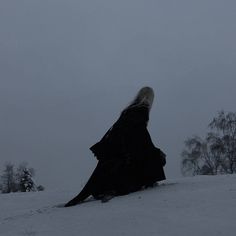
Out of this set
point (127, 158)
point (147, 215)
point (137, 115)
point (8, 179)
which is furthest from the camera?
point (8, 179)

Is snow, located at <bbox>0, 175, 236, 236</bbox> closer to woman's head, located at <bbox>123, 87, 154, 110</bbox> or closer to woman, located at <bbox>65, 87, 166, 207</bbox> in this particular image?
woman, located at <bbox>65, 87, 166, 207</bbox>

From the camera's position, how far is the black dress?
905 centimetres

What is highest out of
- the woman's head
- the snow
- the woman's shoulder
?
the woman's head

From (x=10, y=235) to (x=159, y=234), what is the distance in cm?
184

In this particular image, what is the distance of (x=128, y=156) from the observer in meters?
9.27

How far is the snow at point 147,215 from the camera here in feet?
19.4

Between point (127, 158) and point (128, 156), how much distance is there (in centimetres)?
4

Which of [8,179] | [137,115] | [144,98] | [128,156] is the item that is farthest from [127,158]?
[8,179]

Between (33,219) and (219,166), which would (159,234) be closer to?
(33,219)

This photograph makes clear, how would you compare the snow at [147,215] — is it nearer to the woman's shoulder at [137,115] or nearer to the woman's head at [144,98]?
the woman's shoulder at [137,115]

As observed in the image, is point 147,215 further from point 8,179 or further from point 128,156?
point 8,179

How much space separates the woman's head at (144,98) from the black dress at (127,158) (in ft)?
0.28

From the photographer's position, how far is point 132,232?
5.93m

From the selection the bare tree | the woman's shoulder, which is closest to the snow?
the woman's shoulder
